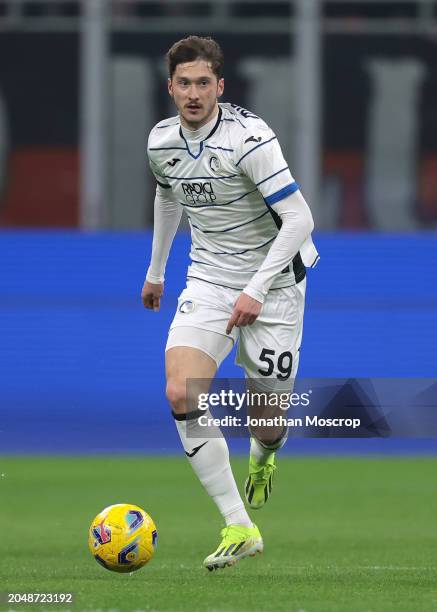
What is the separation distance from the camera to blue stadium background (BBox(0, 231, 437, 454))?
39.8 feet

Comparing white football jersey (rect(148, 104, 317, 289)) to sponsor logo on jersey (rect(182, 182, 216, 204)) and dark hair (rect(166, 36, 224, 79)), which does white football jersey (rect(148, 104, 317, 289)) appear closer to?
sponsor logo on jersey (rect(182, 182, 216, 204))

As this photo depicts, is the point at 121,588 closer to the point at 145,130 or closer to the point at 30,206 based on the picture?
the point at 145,130

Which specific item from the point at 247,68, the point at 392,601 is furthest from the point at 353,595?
the point at 247,68

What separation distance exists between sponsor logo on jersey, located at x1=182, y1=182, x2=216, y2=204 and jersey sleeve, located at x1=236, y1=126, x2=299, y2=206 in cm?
22

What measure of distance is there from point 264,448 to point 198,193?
1.34 meters

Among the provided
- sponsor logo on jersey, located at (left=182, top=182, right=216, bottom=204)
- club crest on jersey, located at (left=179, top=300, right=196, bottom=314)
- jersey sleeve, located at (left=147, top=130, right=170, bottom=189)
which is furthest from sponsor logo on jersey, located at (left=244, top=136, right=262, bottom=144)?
club crest on jersey, located at (left=179, top=300, right=196, bottom=314)

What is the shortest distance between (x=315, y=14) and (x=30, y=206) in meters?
4.54

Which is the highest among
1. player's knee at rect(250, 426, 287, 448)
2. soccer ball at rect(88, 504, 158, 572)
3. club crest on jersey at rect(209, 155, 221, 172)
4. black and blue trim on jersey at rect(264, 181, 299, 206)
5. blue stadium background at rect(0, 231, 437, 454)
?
club crest on jersey at rect(209, 155, 221, 172)

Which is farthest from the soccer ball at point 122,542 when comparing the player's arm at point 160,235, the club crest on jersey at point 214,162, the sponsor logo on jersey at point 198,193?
the club crest on jersey at point 214,162

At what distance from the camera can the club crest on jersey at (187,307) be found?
695cm

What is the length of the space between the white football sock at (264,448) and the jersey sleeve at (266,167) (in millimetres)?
1285

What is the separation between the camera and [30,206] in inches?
774

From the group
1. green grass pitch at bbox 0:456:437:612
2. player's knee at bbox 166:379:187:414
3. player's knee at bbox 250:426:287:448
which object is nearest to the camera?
green grass pitch at bbox 0:456:437:612

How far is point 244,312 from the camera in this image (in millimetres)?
6574
